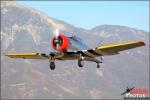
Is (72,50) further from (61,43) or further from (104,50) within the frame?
(104,50)

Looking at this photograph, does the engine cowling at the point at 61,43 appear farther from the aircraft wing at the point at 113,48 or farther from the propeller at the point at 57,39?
the aircraft wing at the point at 113,48

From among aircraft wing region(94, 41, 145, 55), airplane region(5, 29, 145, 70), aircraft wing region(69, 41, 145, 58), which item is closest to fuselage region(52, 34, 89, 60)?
airplane region(5, 29, 145, 70)

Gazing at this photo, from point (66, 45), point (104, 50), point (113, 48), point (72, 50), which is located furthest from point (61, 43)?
point (113, 48)

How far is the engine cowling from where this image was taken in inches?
1612

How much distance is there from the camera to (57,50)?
4147 centimetres

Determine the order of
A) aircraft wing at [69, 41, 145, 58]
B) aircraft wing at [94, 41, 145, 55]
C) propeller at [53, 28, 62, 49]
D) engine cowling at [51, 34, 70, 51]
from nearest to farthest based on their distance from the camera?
1. aircraft wing at [94, 41, 145, 55]
2. aircraft wing at [69, 41, 145, 58]
3. engine cowling at [51, 34, 70, 51]
4. propeller at [53, 28, 62, 49]

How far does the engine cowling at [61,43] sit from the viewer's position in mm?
40938

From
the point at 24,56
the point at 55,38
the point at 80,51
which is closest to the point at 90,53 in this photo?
the point at 80,51

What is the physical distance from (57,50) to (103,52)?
481 cm

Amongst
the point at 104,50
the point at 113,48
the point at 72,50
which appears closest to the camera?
the point at 113,48

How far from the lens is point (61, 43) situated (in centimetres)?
4122

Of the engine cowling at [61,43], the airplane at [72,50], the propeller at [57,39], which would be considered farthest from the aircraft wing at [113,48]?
the propeller at [57,39]

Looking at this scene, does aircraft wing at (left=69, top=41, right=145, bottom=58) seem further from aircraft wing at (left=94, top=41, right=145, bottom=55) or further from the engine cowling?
the engine cowling

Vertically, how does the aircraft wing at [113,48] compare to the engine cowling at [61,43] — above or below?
below
